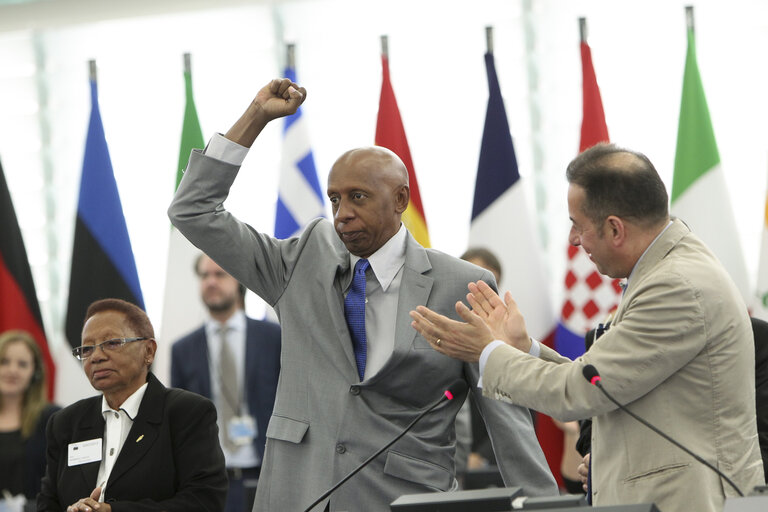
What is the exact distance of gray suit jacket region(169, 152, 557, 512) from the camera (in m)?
2.62

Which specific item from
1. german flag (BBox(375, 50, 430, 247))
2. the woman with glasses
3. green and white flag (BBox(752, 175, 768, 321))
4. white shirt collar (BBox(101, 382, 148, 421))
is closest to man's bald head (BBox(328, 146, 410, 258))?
white shirt collar (BBox(101, 382, 148, 421))

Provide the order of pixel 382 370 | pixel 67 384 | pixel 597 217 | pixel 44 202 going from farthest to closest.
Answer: pixel 44 202 → pixel 67 384 → pixel 382 370 → pixel 597 217

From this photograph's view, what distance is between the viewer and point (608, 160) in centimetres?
234

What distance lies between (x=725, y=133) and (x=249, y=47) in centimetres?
347

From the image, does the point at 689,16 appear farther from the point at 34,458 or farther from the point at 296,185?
the point at 34,458

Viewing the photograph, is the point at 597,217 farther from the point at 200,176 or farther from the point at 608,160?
the point at 200,176

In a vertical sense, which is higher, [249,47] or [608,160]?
[249,47]

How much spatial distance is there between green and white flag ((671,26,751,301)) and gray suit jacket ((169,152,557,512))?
11.4 ft

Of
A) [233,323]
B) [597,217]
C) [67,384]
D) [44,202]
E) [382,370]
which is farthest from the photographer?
[44,202]

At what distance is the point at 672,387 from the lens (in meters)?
2.21

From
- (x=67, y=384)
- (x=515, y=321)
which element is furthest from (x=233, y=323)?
(x=515, y=321)

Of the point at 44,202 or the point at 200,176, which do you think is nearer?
the point at 200,176

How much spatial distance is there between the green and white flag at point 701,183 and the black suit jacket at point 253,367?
100 inches

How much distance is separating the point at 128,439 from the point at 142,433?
0.16 feet
